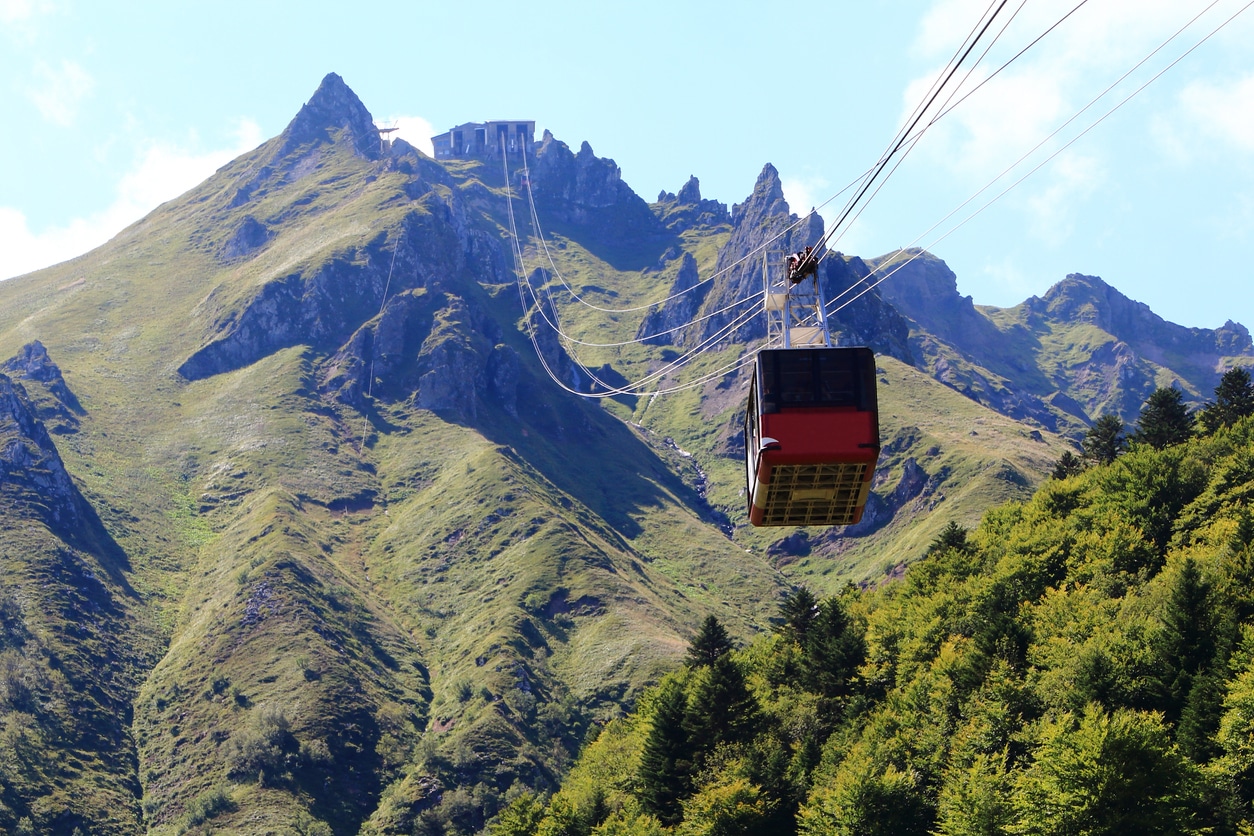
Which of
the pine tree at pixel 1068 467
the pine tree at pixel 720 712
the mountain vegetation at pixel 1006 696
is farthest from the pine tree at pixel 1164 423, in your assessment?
the pine tree at pixel 720 712

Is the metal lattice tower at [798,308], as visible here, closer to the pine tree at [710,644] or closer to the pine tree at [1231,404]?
the pine tree at [710,644]

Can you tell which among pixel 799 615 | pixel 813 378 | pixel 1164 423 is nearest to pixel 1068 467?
pixel 1164 423

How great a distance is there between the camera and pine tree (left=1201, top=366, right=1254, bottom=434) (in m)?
110

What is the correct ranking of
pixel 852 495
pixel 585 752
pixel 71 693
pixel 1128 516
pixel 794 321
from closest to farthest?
1. pixel 852 495
2. pixel 794 321
3. pixel 1128 516
4. pixel 585 752
5. pixel 71 693

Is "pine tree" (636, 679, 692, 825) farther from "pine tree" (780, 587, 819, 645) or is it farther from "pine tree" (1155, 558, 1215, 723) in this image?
"pine tree" (1155, 558, 1215, 723)

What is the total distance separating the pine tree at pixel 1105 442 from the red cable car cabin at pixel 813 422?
89.9 metres

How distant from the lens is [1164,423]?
114812 millimetres

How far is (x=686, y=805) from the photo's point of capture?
9156cm

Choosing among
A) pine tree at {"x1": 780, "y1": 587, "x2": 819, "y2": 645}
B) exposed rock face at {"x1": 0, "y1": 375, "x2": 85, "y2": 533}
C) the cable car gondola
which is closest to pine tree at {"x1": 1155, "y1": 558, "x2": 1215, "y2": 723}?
the cable car gondola

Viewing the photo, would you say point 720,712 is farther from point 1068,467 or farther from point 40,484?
point 40,484

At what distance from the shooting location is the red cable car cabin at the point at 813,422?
139 feet

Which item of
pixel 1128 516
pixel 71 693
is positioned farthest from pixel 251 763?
pixel 1128 516

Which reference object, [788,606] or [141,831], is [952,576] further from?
[141,831]

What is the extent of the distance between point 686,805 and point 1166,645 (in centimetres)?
3672
